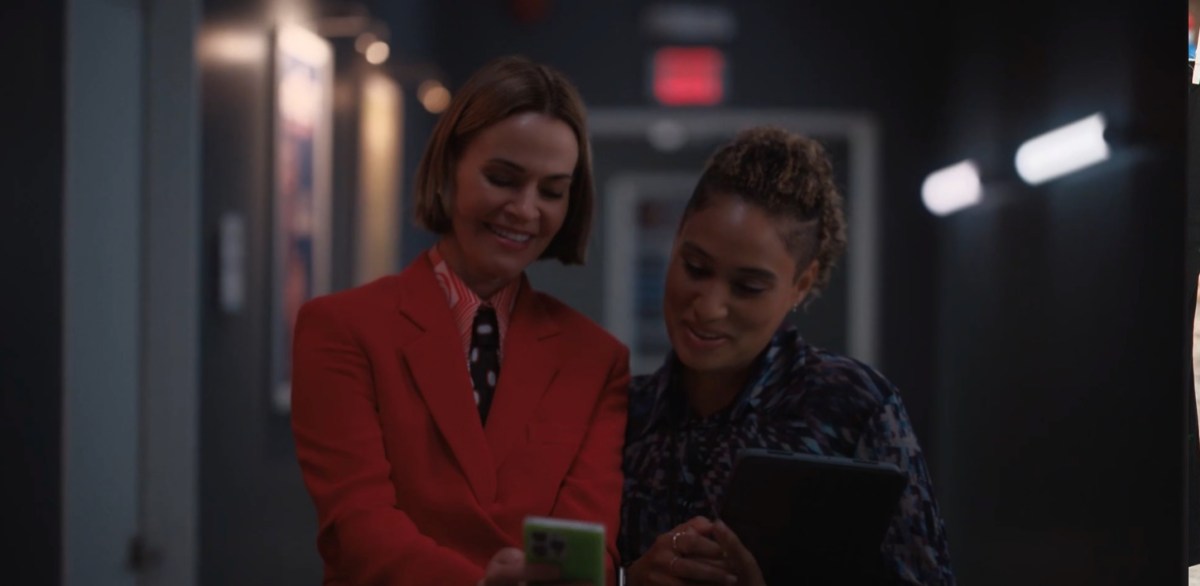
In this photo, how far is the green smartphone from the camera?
1203mm

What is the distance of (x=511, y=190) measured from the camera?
144 cm

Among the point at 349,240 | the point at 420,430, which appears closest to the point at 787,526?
the point at 420,430

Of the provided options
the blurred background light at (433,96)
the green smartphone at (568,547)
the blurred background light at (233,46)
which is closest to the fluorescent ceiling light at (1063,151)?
the green smartphone at (568,547)

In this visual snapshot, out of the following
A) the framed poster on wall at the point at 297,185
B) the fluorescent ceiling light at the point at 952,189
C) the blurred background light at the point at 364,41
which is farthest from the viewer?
the fluorescent ceiling light at the point at 952,189

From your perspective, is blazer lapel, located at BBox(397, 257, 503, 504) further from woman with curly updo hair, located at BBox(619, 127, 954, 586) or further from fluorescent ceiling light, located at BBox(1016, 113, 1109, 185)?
fluorescent ceiling light, located at BBox(1016, 113, 1109, 185)

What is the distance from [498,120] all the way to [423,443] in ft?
1.24

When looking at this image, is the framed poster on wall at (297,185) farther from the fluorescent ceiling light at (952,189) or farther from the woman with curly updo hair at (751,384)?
the fluorescent ceiling light at (952,189)

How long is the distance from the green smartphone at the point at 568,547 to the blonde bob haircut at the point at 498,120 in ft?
1.51

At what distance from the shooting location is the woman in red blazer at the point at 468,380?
1372 mm

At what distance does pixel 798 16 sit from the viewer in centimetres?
626

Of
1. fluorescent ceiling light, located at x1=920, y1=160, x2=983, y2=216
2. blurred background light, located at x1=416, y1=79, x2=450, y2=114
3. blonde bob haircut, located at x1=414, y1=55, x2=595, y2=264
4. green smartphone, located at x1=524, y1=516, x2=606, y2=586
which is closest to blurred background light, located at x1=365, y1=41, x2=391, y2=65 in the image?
blurred background light, located at x1=416, y1=79, x2=450, y2=114

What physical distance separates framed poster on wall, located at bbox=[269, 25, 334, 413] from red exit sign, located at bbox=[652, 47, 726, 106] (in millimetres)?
2541

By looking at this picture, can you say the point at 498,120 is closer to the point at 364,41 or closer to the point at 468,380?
the point at 468,380

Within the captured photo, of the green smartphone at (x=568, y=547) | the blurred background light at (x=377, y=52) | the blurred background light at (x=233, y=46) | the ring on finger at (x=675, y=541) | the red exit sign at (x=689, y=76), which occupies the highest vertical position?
the red exit sign at (x=689, y=76)
